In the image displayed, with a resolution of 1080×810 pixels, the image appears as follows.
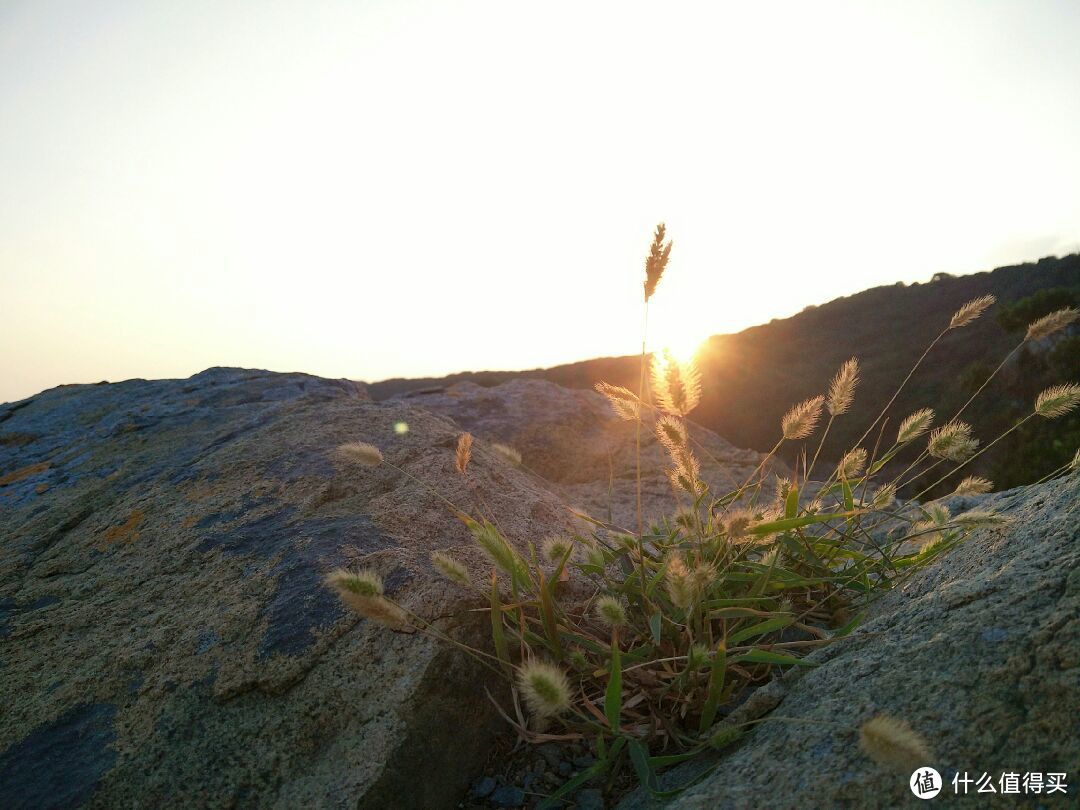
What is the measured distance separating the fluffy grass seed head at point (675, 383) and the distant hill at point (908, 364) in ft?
17.2

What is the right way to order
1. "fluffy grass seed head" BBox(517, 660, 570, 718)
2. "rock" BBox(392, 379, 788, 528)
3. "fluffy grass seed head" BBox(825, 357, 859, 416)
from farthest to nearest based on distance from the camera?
1. "rock" BBox(392, 379, 788, 528)
2. "fluffy grass seed head" BBox(825, 357, 859, 416)
3. "fluffy grass seed head" BBox(517, 660, 570, 718)

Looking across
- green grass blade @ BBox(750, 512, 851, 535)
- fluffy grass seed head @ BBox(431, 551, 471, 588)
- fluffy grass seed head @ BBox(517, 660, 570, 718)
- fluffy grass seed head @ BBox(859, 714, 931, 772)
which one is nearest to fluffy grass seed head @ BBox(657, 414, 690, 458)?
green grass blade @ BBox(750, 512, 851, 535)

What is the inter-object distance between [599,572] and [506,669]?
16.6 inches

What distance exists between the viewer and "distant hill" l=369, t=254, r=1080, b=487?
253 inches

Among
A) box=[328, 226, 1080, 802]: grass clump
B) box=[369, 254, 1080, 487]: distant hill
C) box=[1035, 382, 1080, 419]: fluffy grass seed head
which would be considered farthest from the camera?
box=[369, 254, 1080, 487]: distant hill

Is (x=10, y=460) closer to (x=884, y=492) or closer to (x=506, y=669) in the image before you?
(x=506, y=669)

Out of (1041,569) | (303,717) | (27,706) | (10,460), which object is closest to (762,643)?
(1041,569)

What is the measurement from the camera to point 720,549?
2.09m

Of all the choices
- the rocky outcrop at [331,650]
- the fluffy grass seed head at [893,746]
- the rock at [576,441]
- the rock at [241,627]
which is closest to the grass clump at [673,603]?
the rocky outcrop at [331,650]

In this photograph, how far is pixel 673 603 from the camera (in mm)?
1799

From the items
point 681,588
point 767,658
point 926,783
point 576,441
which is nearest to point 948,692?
point 926,783

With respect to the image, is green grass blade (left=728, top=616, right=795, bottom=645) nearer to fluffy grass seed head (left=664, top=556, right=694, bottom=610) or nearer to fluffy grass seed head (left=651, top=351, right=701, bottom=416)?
fluffy grass seed head (left=664, top=556, right=694, bottom=610)

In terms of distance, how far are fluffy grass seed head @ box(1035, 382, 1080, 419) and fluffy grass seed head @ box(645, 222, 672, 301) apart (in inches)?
51.1

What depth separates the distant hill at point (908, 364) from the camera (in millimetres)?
6414
